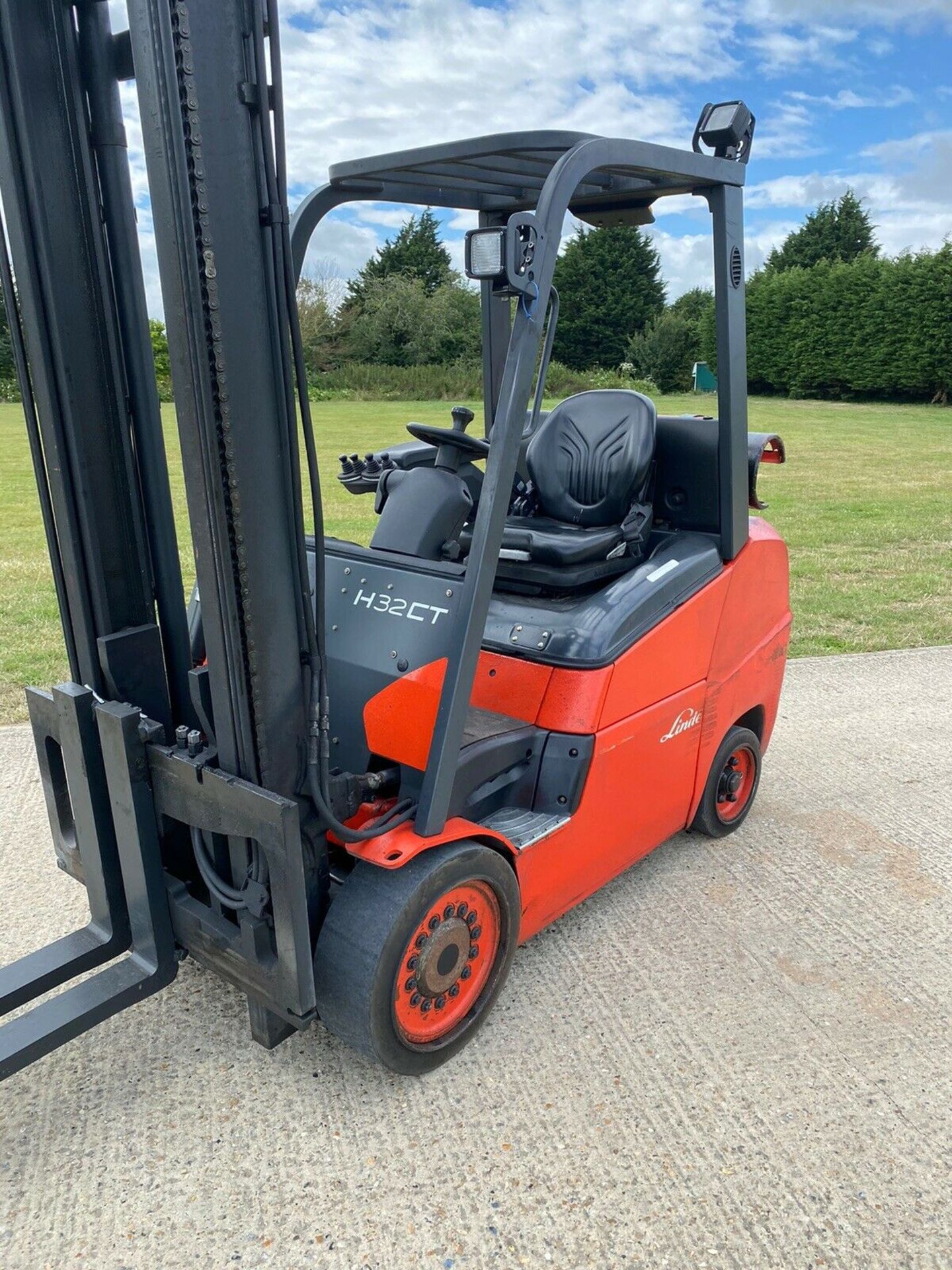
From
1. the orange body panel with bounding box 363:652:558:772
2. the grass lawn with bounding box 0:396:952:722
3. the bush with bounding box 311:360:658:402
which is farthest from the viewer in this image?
the bush with bounding box 311:360:658:402

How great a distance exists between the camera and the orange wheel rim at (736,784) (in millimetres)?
3693

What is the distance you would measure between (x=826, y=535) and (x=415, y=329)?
2790 centimetres

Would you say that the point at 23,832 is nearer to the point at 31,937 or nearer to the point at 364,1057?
the point at 31,937

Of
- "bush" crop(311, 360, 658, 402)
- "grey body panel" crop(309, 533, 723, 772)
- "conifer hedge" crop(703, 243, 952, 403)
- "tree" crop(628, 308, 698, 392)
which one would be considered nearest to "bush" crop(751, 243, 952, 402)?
"conifer hedge" crop(703, 243, 952, 403)

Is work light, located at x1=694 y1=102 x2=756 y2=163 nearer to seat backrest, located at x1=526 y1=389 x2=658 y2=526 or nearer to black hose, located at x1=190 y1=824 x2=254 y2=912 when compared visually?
seat backrest, located at x1=526 y1=389 x2=658 y2=526

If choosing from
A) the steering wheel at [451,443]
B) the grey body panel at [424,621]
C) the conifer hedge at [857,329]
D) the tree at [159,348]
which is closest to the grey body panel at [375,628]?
the grey body panel at [424,621]

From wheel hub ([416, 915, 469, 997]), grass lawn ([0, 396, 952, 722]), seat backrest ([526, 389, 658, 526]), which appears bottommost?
grass lawn ([0, 396, 952, 722])

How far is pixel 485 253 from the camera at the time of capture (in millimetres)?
2217

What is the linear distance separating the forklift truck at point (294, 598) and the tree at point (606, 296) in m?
30.6

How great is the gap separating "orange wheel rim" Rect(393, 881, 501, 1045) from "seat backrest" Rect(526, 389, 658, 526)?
4.71 feet

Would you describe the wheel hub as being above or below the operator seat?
below

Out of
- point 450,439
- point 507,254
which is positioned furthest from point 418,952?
point 507,254

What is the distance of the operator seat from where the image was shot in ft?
10.2

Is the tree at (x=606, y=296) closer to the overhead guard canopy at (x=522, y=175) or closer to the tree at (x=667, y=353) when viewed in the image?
the tree at (x=667, y=353)
